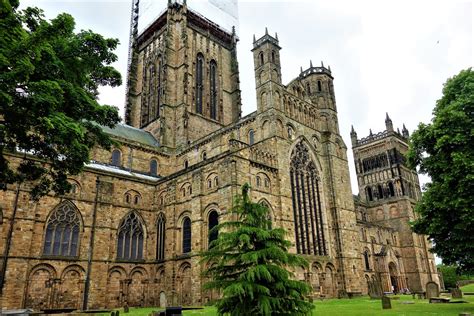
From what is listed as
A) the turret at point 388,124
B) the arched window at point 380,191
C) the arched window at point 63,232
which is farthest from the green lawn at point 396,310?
the turret at point 388,124

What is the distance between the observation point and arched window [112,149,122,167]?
36.7 m

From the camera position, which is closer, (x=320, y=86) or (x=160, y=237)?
(x=160, y=237)

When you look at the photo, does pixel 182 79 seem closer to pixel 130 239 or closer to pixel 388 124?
pixel 130 239

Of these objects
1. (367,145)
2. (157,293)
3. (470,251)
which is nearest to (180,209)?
(157,293)

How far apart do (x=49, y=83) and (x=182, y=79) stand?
1386 inches

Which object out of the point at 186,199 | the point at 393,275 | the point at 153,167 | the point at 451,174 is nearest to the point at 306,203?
the point at 186,199

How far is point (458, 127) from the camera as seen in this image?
17469mm

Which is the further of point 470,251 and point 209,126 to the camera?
point 209,126

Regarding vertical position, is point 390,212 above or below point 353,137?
below

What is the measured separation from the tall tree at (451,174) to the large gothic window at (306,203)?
13889mm

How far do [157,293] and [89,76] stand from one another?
21.2m

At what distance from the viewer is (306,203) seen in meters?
34.2

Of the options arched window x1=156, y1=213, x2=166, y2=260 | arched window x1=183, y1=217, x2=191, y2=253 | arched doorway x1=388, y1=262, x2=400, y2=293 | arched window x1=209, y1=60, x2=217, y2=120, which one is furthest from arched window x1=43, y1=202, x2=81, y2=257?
arched doorway x1=388, y1=262, x2=400, y2=293

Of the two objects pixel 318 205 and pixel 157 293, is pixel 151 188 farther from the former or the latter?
pixel 318 205
